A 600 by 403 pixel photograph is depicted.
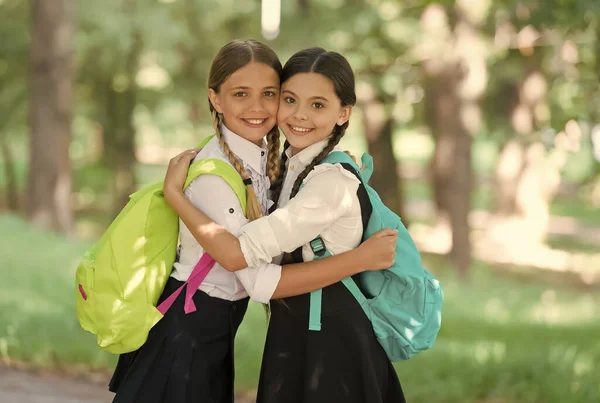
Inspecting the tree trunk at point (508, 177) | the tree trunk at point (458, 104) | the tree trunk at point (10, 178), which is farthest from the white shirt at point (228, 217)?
the tree trunk at point (10, 178)

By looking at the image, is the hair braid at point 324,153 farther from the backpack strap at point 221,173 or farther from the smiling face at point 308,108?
the backpack strap at point 221,173

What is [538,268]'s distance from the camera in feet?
59.2

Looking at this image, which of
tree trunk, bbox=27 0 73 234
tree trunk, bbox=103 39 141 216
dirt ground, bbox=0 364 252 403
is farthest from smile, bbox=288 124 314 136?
tree trunk, bbox=103 39 141 216

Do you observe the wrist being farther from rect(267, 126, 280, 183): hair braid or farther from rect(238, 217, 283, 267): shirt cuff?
rect(267, 126, 280, 183): hair braid

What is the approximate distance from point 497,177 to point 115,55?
1041cm

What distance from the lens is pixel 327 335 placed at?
2.94m

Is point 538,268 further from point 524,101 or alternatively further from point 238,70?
point 238,70

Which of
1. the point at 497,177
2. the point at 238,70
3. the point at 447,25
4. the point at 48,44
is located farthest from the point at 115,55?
the point at 238,70

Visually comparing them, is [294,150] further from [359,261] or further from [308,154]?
[359,261]

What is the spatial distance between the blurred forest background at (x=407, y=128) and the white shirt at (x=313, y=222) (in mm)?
3071

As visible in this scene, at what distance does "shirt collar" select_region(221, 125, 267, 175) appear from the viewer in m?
3.10

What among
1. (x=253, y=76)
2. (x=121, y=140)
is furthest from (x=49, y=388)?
(x=121, y=140)

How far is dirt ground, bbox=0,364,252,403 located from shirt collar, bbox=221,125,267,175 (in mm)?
2937

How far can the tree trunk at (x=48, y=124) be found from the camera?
12.6 m
